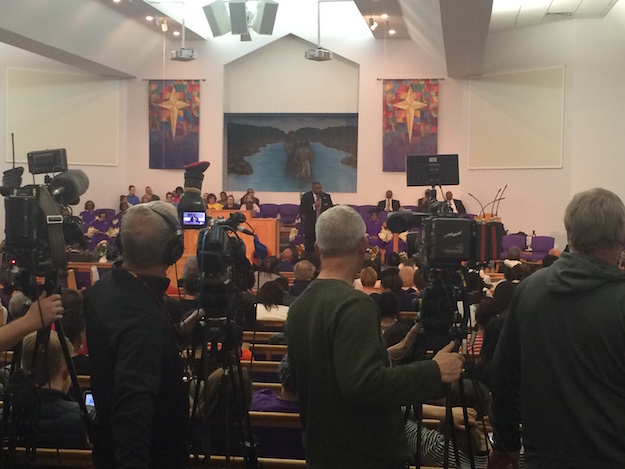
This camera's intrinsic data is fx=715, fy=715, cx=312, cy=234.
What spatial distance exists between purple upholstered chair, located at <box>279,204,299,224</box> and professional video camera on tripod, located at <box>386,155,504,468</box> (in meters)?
12.0

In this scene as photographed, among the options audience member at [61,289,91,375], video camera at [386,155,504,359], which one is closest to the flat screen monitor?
video camera at [386,155,504,359]

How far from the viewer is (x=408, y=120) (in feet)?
47.9

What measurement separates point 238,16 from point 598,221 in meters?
11.2

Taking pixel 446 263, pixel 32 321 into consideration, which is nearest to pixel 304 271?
pixel 446 263

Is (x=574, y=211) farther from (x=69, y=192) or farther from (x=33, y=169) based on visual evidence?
(x=33, y=169)

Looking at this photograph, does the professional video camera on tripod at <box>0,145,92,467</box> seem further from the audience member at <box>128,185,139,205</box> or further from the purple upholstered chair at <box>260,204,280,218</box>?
the audience member at <box>128,185,139,205</box>

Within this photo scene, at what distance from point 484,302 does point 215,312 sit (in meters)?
1.98

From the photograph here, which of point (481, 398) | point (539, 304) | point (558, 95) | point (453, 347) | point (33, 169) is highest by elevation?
point (558, 95)

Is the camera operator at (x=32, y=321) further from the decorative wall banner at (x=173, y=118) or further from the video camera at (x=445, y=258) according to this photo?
Result: the decorative wall banner at (x=173, y=118)

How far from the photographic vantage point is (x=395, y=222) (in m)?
2.65

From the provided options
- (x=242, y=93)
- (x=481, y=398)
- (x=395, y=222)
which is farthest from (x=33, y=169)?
(x=242, y=93)

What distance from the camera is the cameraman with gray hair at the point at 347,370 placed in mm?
1891

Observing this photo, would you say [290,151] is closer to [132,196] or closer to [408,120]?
[408,120]

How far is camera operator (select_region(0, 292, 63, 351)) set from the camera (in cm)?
220
